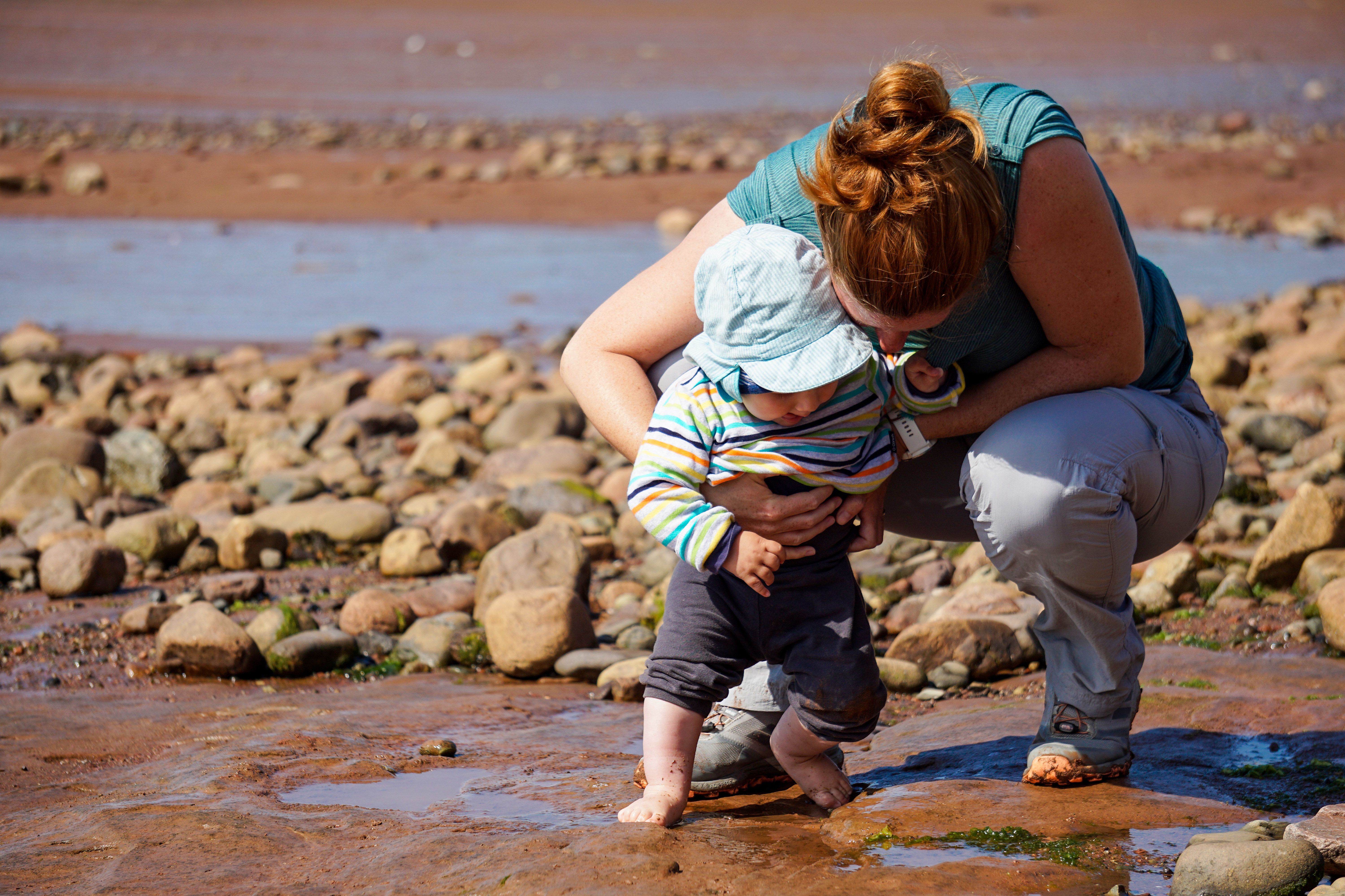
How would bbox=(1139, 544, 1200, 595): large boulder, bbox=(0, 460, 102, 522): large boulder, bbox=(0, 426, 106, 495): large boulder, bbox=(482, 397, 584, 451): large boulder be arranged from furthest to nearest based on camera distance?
bbox=(482, 397, 584, 451): large boulder
bbox=(0, 426, 106, 495): large boulder
bbox=(0, 460, 102, 522): large boulder
bbox=(1139, 544, 1200, 595): large boulder

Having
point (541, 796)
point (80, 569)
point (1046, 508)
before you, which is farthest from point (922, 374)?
point (80, 569)

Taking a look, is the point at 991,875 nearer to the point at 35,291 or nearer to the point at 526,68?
the point at 35,291

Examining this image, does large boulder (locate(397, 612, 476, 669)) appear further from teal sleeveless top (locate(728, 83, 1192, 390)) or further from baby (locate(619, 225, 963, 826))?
teal sleeveless top (locate(728, 83, 1192, 390))

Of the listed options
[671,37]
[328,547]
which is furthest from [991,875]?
[671,37]

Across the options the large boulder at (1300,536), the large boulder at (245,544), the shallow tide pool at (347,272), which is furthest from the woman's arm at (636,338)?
the shallow tide pool at (347,272)

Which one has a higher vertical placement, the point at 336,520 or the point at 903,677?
the point at 336,520

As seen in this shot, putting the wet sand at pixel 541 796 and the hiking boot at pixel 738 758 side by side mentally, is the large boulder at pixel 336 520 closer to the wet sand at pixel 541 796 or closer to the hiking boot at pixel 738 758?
the wet sand at pixel 541 796

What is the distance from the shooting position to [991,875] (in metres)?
2.18

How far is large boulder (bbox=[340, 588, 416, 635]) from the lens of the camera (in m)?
4.20

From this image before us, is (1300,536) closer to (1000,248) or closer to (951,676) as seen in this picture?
(951,676)

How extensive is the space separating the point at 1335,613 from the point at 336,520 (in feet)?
11.5

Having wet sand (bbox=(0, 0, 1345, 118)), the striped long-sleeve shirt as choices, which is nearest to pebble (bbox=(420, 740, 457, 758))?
the striped long-sleeve shirt

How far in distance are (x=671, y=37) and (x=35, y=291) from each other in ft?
80.4

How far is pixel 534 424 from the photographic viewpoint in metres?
6.45
